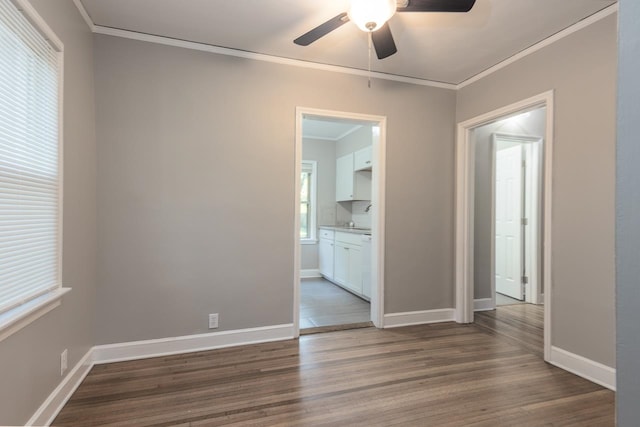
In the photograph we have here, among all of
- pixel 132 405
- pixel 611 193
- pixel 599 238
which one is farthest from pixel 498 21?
pixel 132 405

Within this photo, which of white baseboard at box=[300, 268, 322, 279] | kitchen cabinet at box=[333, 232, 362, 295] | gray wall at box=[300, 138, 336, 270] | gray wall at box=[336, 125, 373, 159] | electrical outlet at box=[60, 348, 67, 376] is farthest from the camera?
gray wall at box=[300, 138, 336, 270]

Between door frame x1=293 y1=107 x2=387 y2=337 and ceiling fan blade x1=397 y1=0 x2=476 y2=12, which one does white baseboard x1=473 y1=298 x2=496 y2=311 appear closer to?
door frame x1=293 y1=107 x2=387 y2=337

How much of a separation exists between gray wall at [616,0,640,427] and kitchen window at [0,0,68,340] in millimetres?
1992

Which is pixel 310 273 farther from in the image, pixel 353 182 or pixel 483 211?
pixel 483 211

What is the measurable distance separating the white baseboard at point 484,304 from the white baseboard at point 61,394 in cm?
388

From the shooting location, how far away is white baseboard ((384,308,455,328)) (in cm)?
342

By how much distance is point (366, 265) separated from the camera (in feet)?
13.8

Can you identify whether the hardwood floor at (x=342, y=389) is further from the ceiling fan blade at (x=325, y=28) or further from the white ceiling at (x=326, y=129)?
the white ceiling at (x=326, y=129)

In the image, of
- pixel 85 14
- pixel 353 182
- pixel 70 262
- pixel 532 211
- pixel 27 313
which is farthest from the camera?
pixel 353 182

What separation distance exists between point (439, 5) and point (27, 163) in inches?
89.3

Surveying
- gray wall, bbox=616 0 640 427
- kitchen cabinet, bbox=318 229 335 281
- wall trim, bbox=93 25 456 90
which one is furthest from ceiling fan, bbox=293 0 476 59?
kitchen cabinet, bbox=318 229 335 281

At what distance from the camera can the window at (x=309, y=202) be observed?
6.23m

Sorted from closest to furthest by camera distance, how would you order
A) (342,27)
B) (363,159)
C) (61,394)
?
1. (61,394)
2. (342,27)
3. (363,159)

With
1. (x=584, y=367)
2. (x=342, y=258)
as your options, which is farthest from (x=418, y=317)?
(x=342, y=258)
